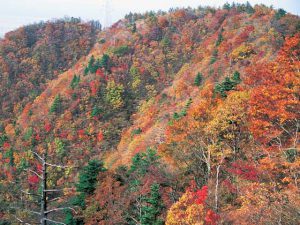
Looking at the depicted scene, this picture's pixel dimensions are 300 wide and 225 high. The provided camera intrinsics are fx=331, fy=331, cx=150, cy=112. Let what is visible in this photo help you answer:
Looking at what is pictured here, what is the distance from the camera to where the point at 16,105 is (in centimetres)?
10119

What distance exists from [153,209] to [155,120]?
43669mm

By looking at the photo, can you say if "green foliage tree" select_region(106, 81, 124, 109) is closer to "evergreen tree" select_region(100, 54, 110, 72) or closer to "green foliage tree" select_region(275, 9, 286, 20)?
"evergreen tree" select_region(100, 54, 110, 72)

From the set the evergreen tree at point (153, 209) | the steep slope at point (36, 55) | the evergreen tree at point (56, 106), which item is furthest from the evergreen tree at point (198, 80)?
the steep slope at point (36, 55)

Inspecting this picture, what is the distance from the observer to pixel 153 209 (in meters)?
26.9

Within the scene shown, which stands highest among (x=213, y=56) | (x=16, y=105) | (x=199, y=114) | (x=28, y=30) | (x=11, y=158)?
(x=28, y=30)

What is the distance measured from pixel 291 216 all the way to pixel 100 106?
235 feet

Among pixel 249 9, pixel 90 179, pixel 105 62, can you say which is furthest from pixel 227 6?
pixel 90 179

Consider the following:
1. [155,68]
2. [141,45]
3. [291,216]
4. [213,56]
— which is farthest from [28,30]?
Answer: [291,216]

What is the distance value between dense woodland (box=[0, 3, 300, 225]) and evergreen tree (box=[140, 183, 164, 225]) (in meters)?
0.09

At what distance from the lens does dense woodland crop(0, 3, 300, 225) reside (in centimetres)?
2442

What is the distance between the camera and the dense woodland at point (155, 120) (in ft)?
80.1

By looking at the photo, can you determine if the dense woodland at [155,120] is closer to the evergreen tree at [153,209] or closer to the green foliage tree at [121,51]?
the evergreen tree at [153,209]

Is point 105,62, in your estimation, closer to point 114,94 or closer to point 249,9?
point 114,94

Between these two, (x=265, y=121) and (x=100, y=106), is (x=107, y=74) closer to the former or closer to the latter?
(x=100, y=106)
